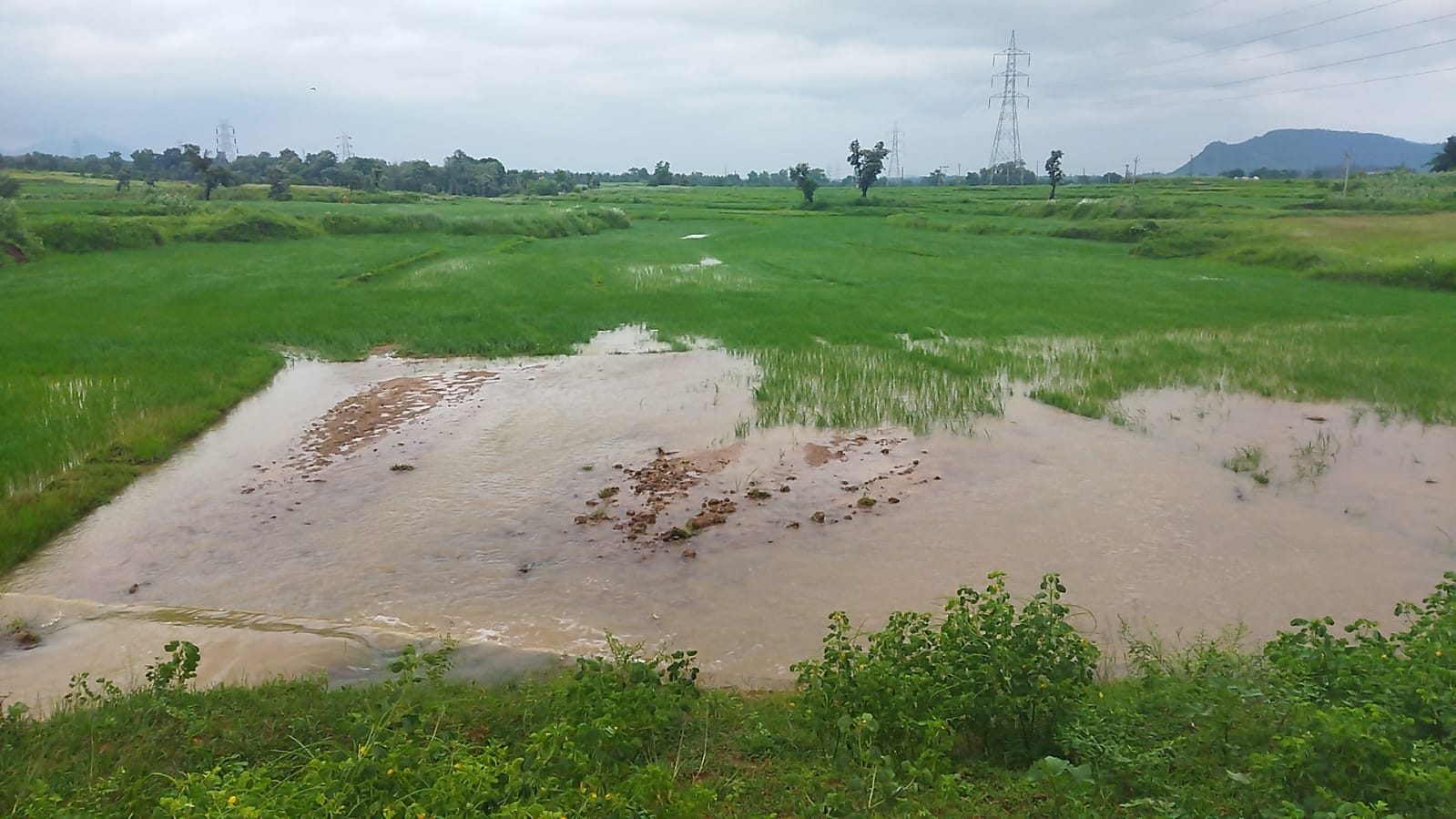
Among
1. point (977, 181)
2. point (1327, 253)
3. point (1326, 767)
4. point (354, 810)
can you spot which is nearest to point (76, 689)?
point (354, 810)

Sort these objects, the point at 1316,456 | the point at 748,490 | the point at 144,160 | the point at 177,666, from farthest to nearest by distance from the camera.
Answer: the point at 144,160
the point at 1316,456
the point at 748,490
the point at 177,666

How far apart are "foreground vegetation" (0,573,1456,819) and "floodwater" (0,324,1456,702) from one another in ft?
3.17

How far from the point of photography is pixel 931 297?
722 inches

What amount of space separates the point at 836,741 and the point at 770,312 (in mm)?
13455

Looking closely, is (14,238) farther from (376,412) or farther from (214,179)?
(214,179)

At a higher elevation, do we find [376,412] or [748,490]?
[376,412]

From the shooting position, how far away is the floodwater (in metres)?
5.33

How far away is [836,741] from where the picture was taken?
356 cm

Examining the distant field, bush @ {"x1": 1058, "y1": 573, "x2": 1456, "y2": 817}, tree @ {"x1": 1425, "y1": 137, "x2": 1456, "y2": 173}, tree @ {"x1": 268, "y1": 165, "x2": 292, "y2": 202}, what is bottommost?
bush @ {"x1": 1058, "y1": 573, "x2": 1456, "y2": 817}

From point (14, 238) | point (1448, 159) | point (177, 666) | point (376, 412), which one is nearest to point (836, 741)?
point (177, 666)

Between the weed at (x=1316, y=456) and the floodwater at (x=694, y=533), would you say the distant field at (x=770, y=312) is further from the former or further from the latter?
the weed at (x=1316, y=456)

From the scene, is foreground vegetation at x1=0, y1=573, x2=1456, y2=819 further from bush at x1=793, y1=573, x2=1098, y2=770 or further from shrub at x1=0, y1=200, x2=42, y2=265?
shrub at x1=0, y1=200, x2=42, y2=265

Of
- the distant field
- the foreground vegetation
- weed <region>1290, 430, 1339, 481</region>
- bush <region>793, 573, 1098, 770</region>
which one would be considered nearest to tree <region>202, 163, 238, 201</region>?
the distant field

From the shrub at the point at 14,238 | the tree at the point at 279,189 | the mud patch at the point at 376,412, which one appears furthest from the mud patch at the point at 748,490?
the tree at the point at 279,189
